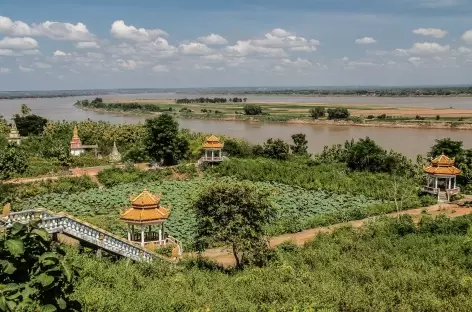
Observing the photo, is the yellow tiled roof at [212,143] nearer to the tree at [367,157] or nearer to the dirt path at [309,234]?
the tree at [367,157]

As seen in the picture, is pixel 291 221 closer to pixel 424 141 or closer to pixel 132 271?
pixel 132 271

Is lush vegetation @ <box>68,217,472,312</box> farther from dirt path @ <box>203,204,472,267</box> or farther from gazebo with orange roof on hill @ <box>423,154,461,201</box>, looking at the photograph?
gazebo with orange roof on hill @ <box>423,154,461,201</box>

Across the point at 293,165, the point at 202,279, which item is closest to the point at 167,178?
the point at 293,165

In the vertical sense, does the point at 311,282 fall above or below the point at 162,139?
below

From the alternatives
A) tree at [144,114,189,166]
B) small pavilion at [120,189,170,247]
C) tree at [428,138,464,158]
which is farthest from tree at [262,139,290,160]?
small pavilion at [120,189,170,247]

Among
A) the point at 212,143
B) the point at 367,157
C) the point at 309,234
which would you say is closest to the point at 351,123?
the point at 367,157

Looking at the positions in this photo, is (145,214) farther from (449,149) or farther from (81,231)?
(449,149)
